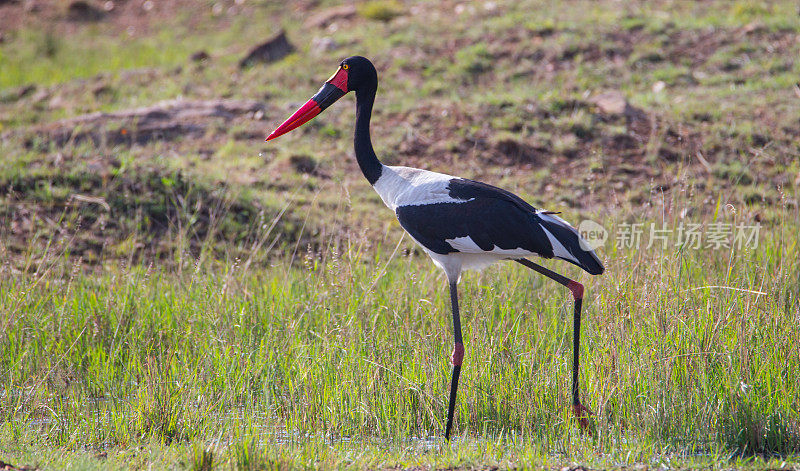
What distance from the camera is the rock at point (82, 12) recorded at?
15.7 m

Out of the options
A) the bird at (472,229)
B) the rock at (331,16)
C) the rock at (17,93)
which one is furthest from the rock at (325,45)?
the bird at (472,229)

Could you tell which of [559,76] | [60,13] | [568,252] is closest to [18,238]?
[568,252]

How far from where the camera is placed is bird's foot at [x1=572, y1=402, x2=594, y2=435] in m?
3.85

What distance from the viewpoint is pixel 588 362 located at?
171 inches

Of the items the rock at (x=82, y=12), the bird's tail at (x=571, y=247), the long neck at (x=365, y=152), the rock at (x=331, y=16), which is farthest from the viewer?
the rock at (x=82, y=12)

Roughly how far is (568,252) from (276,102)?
583 centimetres

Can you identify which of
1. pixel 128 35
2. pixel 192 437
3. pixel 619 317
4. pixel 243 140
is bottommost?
pixel 192 437

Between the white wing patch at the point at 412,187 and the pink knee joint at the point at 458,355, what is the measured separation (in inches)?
27.4

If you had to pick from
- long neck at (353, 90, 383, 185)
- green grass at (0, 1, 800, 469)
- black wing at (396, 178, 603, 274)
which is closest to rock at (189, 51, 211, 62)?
green grass at (0, 1, 800, 469)

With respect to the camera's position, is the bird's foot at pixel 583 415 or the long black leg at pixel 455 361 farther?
the long black leg at pixel 455 361

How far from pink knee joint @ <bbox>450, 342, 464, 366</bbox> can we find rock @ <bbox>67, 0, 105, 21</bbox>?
1341 centimetres

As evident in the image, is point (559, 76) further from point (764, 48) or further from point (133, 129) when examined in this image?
point (133, 129)

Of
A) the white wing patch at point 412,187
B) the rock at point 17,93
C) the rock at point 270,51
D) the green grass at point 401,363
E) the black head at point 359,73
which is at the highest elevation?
the rock at point 270,51

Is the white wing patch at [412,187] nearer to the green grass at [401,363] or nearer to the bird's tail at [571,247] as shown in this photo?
the bird's tail at [571,247]
